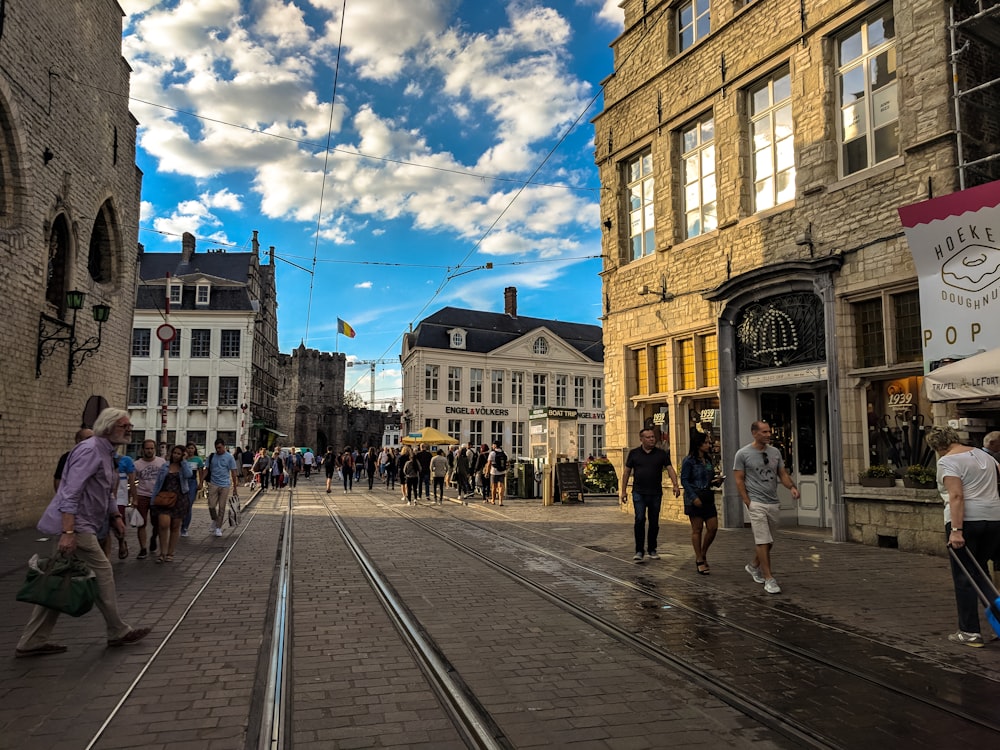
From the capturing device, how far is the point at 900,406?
33.9ft

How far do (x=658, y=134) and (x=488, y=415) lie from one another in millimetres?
35779

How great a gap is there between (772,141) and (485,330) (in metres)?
39.0

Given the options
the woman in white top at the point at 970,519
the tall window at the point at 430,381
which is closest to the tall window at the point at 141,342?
the tall window at the point at 430,381

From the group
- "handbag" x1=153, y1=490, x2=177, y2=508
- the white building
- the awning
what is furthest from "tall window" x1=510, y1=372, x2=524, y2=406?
the awning

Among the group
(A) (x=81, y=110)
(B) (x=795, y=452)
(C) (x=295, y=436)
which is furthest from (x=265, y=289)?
(B) (x=795, y=452)

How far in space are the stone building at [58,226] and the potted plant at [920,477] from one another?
45.8ft

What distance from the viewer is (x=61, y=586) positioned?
4621mm

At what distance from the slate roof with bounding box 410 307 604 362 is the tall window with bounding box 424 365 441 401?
1.48 m

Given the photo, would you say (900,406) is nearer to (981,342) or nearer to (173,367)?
(981,342)

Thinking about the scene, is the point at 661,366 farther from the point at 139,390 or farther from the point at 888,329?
the point at 139,390

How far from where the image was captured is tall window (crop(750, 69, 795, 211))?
12.4 meters

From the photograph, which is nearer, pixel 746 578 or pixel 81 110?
pixel 746 578

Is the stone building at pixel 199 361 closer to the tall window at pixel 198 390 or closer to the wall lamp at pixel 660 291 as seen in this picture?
the tall window at pixel 198 390

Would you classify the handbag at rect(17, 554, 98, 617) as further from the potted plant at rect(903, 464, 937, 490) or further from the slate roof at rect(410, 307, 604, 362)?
the slate roof at rect(410, 307, 604, 362)
